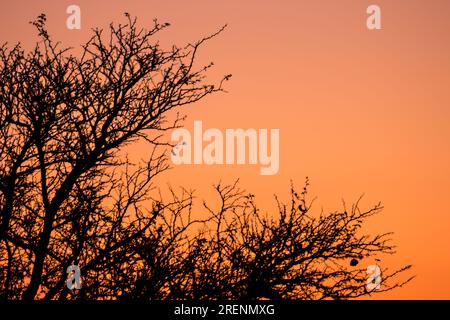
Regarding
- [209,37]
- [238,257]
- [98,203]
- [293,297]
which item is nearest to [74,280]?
[98,203]

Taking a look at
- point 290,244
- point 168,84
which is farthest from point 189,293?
point 168,84

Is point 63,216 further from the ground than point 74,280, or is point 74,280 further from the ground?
point 63,216

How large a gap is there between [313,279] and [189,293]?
6.06 ft

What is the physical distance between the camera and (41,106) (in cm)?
1219

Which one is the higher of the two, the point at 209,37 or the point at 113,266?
the point at 209,37

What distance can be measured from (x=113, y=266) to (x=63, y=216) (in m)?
1.32
